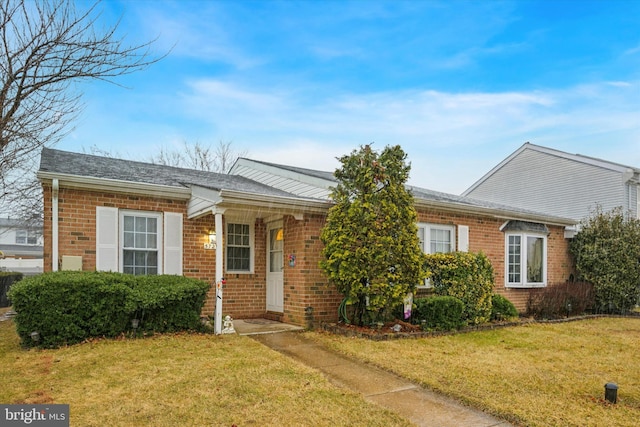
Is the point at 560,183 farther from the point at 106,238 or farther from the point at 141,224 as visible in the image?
the point at 106,238

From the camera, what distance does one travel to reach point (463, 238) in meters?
11.9

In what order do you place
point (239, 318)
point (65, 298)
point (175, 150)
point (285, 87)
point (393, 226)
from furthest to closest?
point (175, 150)
point (285, 87)
point (239, 318)
point (393, 226)
point (65, 298)

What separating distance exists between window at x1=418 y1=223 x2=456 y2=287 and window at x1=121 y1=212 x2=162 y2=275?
627 centimetres

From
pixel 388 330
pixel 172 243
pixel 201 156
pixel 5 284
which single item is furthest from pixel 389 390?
pixel 201 156

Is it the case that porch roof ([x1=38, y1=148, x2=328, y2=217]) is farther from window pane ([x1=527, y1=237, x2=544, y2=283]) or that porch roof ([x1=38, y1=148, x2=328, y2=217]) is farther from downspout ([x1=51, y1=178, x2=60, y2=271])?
window pane ([x1=527, y1=237, x2=544, y2=283])

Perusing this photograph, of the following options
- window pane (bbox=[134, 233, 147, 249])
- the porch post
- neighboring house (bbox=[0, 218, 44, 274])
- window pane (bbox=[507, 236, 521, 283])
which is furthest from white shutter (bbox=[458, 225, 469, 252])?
neighboring house (bbox=[0, 218, 44, 274])

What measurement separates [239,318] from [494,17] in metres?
9.33

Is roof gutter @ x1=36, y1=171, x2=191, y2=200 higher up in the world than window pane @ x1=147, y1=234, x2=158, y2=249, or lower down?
higher up

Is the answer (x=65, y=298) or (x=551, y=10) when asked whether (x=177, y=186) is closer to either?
(x=65, y=298)


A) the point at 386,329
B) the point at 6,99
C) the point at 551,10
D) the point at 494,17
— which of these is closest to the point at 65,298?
the point at 6,99

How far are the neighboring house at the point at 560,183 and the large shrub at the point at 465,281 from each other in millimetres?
10175

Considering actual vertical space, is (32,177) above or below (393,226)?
above

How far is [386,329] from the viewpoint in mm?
8562

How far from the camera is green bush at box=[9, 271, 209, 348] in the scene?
6520 mm
